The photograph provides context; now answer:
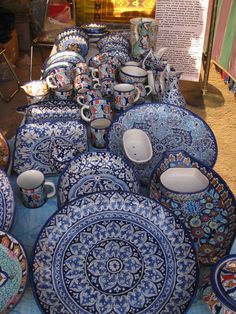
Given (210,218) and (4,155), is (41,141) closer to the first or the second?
(4,155)

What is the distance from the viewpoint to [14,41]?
3818 millimetres

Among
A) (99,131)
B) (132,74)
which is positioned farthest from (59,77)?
(99,131)

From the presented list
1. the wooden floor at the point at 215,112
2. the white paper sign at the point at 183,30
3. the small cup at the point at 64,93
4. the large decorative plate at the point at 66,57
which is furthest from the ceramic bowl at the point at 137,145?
the white paper sign at the point at 183,30

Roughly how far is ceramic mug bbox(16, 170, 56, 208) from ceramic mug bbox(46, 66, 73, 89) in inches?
22.6

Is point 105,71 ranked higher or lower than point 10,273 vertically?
higher

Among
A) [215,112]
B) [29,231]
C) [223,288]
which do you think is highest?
[223,288]

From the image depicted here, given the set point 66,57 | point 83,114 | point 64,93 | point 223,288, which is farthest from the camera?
point 66,57

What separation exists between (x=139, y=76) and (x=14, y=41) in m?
2.84

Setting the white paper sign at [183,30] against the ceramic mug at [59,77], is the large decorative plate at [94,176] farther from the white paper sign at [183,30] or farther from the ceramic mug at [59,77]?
the white paper sign at [183,30]

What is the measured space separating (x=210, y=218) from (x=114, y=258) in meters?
0.24

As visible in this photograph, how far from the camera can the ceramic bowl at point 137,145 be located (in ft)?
3.21

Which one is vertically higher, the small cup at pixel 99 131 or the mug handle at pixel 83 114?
the mug handle at pixel 83 114

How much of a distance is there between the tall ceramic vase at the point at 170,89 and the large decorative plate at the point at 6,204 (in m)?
0.68

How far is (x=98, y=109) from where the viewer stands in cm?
120
